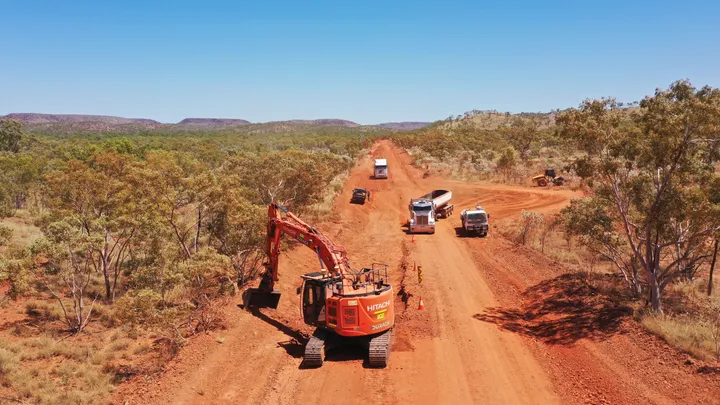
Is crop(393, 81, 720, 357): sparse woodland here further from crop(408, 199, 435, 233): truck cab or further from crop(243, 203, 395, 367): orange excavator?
crop(408, 199, 435, 233): truck cab

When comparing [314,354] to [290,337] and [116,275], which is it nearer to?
[290,337]

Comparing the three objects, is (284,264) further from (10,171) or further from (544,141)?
(544,141)

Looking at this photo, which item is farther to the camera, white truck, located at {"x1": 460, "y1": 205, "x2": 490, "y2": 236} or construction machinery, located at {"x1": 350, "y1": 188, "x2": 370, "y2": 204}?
construction machinery, located at {"x1": 350, "y1": 188, "x2": 370, "y2": 204}

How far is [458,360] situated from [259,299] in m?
Answer: 9.41

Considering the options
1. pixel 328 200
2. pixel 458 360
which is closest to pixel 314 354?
pixel 458 360

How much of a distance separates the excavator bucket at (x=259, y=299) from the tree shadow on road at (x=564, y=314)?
29.9ft

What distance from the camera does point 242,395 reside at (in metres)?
14.2

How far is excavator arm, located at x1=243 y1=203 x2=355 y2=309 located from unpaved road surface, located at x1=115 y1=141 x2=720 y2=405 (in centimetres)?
82

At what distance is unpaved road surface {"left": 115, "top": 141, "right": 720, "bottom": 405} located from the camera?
14.1 meters

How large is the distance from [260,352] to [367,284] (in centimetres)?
482

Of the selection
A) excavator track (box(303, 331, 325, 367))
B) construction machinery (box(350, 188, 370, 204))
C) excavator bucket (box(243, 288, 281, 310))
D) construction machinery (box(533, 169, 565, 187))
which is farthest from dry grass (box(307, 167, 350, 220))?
construction machinery (box(533, 169, 565, 187))

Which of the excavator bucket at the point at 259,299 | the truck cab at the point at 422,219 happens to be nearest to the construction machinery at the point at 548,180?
the truck cab at the point at 422,219

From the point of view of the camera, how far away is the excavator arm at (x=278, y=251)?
57.5 ft

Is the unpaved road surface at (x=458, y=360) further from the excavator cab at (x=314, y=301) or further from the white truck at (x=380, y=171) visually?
the white truck at (x=380, y=171)
